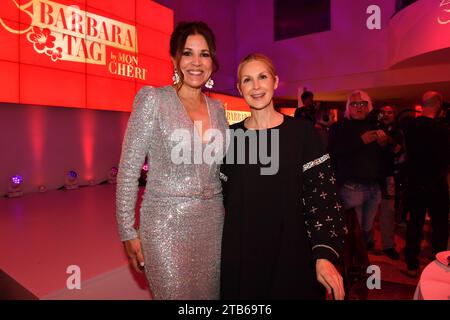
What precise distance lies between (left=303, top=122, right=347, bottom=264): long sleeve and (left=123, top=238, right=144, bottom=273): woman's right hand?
719 mm

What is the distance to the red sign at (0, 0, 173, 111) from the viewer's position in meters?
3.89

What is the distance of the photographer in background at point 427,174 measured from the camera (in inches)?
130

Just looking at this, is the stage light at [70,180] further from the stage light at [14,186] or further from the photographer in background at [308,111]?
the photographer in background at [308,111]

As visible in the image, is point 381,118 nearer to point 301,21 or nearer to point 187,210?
point 187,210

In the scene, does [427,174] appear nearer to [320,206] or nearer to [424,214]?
[424,214]

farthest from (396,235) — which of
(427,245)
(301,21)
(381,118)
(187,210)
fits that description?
(301,21)

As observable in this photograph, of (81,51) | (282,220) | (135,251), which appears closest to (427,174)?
(282,220)

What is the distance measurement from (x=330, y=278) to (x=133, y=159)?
907mm

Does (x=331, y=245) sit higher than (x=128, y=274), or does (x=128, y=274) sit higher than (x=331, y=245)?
(x=331, y=245)

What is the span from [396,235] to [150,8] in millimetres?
5296

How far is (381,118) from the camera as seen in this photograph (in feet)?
11.5

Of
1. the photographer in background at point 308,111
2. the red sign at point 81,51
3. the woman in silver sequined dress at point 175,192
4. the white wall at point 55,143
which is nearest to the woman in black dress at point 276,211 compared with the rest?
the woman in silver sequined dress at point 175,192

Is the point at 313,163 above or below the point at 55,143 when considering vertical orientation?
below

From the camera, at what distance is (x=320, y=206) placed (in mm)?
1353
